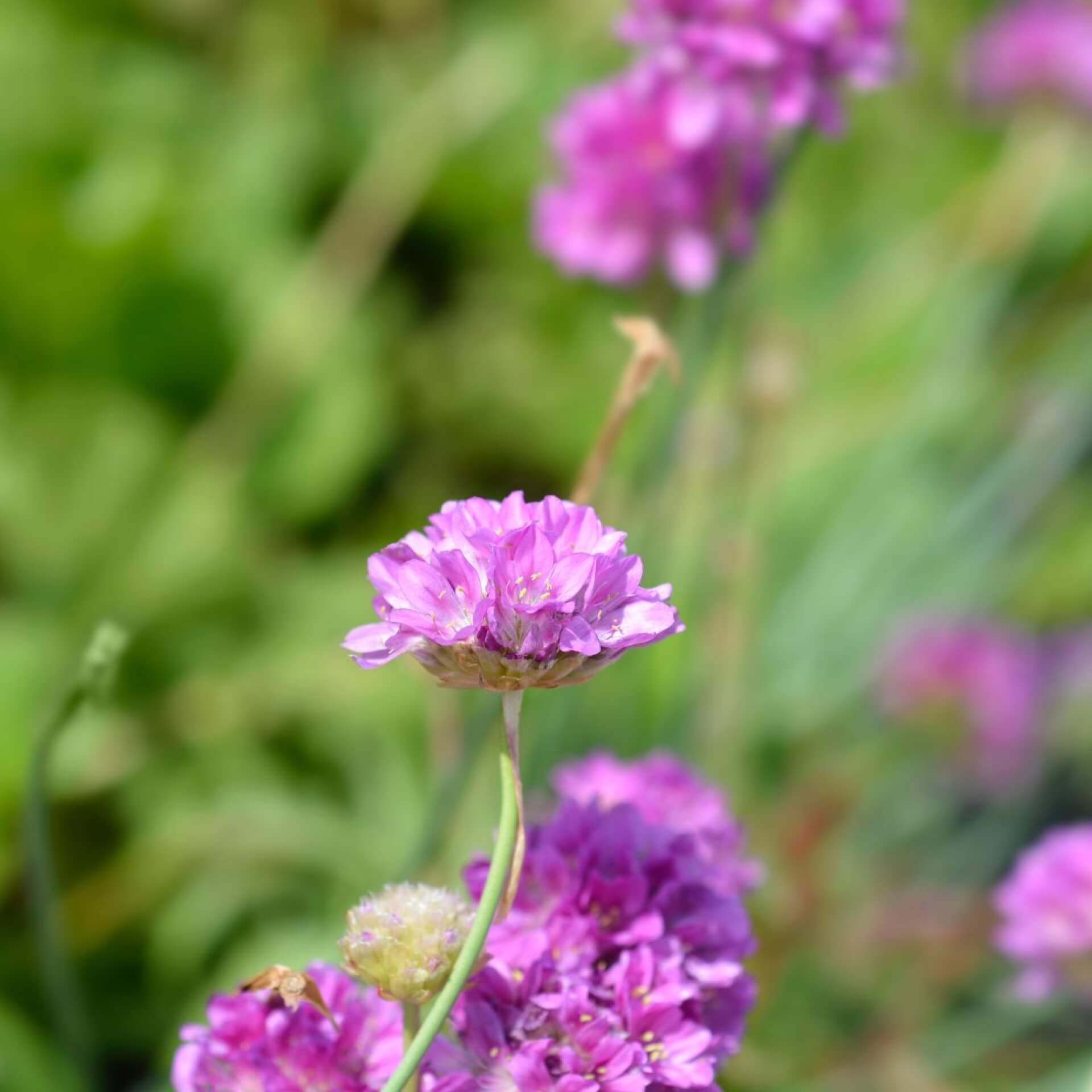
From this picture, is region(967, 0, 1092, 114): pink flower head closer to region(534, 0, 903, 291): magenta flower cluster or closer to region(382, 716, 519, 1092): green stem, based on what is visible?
region(534, 0, 903, 291): magenta flower cluster

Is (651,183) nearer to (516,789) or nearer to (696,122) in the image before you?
(696,122)

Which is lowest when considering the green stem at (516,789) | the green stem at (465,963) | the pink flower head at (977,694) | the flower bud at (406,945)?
the green stem at (465,963)

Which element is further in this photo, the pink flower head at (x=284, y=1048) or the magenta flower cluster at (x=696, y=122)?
the magenta flower cluster at (x=696, y=122)

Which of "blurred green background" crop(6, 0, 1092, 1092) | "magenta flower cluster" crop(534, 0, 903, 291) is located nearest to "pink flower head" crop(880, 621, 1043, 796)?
"blurred green background" crop(6, 0, 1092, 1092)

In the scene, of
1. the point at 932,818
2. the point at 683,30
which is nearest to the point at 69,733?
the point at 683,30

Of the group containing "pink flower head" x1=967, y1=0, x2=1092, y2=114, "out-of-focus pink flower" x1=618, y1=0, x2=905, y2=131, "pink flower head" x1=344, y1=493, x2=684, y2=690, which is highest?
"pink flower head" x1=967, y1=0, x2=1092, y2=114

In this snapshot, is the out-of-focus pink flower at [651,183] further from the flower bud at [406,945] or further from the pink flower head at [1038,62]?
the pink flower head at [1038,62]

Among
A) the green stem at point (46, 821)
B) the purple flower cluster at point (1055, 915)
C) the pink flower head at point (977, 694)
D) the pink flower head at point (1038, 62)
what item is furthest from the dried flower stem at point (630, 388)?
the pink flower head at point (1038, 62)
